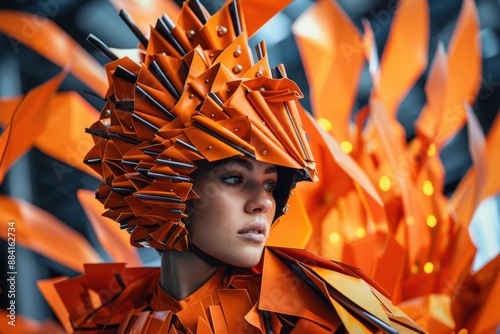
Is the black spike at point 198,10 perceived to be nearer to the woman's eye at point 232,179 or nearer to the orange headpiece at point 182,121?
the orange headpiece at point 182,121

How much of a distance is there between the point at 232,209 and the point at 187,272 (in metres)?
0.16

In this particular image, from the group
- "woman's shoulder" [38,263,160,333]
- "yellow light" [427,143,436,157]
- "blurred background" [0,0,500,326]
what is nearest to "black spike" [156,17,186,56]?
"woman's shoulder" [38,263,160,333]

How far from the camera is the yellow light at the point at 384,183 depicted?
1.96m

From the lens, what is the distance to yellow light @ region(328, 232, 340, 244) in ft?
6.12

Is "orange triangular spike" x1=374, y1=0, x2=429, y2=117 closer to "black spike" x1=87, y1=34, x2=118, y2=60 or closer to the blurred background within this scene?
the blurred background

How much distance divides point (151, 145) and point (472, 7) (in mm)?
1268

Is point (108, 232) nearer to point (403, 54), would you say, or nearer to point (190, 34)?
point (190, 34)

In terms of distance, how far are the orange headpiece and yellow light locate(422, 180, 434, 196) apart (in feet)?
2.42

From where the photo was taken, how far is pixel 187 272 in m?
1.32

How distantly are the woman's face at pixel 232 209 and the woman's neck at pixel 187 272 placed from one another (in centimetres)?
6

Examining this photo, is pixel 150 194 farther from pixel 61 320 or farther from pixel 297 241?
pixel 61 320

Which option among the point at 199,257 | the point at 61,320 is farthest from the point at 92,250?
the point at 199,257

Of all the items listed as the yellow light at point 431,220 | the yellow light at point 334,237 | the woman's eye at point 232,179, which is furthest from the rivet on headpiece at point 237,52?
the yellow light at point 431,220

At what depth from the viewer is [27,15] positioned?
6.35 ft
